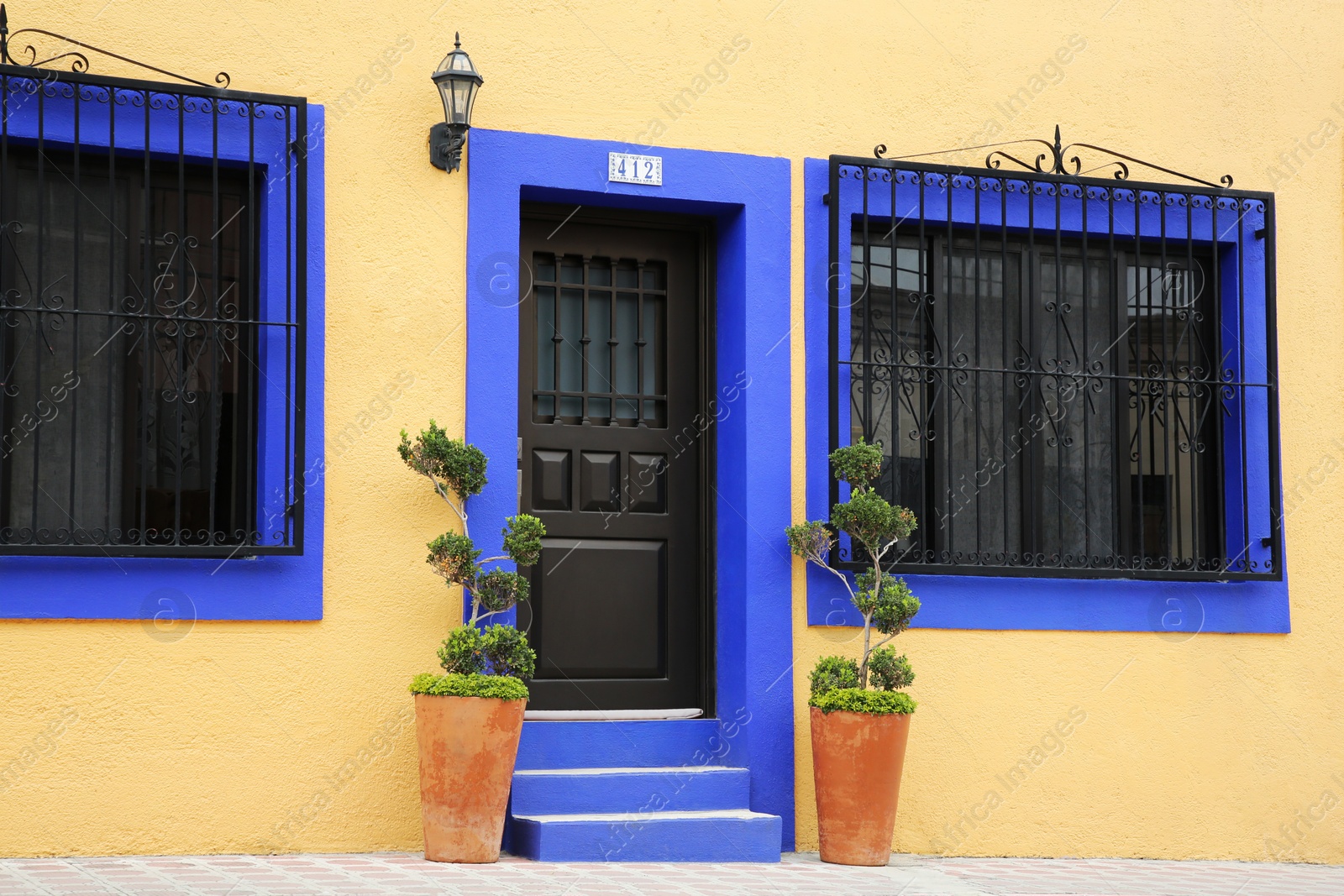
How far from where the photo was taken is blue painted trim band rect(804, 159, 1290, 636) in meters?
6.50

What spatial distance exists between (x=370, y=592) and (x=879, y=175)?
2880mm

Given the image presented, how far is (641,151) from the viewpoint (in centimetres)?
643

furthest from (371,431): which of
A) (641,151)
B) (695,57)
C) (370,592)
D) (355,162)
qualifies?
(695,57)

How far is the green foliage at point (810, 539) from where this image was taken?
619 centimetres

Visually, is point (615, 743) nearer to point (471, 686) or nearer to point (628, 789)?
point (628, 789)

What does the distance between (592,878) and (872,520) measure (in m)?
1.80

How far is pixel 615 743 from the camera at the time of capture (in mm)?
6242

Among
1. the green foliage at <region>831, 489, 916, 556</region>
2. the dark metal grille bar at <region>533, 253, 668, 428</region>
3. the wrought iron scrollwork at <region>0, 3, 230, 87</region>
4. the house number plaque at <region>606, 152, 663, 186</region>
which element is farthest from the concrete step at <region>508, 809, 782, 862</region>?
the wrought iron scrollwork at <region>0, 3, 230, 87</region>

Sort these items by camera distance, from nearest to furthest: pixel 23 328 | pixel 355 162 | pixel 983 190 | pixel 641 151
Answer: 1. pixel 23 328
2. pixel 355 162
3. pixel 641 151
4. pixel 983 190

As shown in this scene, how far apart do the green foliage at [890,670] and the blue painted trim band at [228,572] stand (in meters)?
2.19

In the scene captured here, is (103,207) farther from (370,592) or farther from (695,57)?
(695,57)

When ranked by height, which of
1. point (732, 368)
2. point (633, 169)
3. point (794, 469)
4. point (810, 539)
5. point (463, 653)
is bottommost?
point (463, 653)

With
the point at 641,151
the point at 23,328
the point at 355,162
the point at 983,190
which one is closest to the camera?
the point at 23,328

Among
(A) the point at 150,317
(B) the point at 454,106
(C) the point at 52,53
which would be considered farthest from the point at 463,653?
(C) the point at 52,53
